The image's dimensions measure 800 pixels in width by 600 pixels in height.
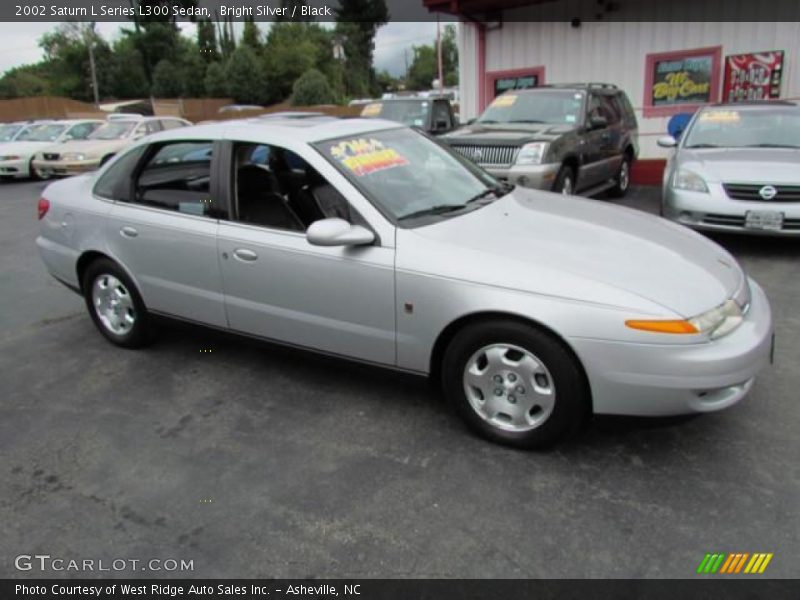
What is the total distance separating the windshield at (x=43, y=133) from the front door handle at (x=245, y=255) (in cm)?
1560

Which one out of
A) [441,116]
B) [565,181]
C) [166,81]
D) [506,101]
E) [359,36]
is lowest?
[565,181]

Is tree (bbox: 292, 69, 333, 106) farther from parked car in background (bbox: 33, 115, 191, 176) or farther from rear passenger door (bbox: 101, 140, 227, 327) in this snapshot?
rear passenger door (bbox: 101, 140, 227, 327)

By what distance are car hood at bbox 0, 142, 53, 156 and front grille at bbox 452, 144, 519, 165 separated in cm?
1297

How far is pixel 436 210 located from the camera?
358 centimetres

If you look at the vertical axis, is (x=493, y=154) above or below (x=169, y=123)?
below

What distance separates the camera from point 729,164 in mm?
6547

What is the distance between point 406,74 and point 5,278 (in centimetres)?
9602

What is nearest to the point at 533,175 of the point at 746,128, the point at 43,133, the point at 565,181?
the point at 565,181

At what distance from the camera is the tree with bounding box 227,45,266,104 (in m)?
50.3

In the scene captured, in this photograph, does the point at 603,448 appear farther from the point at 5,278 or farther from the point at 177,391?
the point at 5,278

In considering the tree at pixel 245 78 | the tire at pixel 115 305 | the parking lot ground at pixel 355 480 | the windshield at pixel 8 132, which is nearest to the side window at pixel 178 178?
the tire at pixel 115 305

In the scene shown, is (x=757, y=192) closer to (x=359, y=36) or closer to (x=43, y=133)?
(x=43, y=133)

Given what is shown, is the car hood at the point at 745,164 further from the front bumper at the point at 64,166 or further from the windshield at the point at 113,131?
the windshield at the point at 113,131

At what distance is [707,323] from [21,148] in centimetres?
1766
